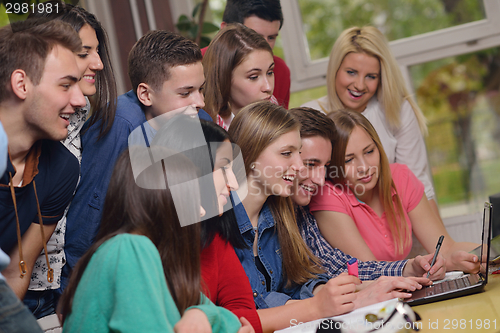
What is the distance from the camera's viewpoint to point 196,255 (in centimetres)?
102

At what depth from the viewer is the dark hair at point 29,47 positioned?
1.08m

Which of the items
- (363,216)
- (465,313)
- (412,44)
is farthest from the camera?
(412,44)

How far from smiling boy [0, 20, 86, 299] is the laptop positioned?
3.42ft

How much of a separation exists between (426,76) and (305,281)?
133 inches

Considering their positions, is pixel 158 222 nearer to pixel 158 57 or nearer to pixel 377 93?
pixel 158 57

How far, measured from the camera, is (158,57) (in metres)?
1.54

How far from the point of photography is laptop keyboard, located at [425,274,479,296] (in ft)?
4.02

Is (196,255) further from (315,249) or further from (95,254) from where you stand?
(315,249)

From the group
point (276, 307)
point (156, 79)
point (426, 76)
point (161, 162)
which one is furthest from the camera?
point (426, 76)

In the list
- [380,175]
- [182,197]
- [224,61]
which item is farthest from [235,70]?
[182,197]

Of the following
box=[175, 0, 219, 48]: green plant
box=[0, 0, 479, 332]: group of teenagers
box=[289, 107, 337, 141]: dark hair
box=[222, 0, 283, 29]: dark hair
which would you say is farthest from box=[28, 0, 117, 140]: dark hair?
box=[175, 0, 219, 48]: green plant

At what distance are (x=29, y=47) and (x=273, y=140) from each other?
0.77 metres

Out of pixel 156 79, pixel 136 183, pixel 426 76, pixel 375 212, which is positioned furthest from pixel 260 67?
pixel 426 76

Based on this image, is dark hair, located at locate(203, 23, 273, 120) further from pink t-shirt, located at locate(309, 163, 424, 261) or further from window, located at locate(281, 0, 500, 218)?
window, located at locate(281, 0, 500, 218)
